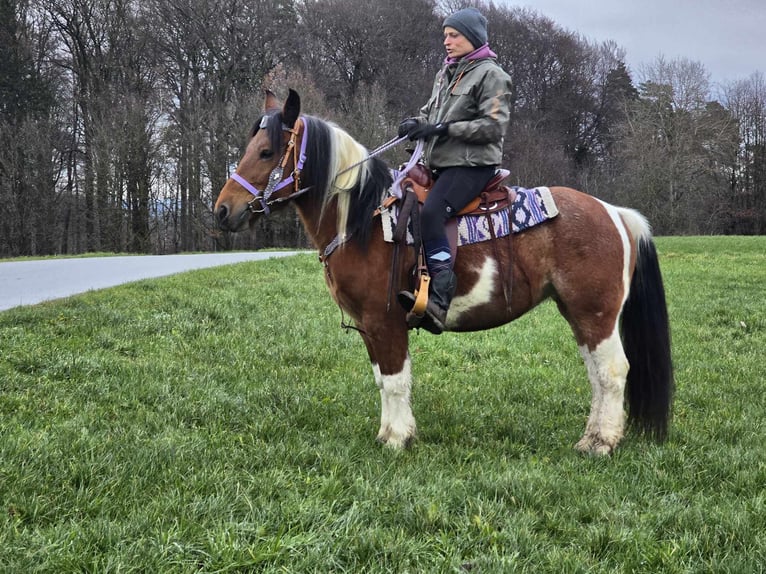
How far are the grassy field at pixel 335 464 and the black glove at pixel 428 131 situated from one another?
92.3 inches

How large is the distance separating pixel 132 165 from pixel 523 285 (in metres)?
28.5

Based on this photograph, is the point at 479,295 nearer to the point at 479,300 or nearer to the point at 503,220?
the point at 479,300

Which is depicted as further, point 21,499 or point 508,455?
point 508,455

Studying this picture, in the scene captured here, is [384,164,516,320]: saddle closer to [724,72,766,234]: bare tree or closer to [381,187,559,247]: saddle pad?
[381,187,559,247]: saddle pad

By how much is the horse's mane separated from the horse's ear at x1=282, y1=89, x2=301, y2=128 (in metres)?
0.05

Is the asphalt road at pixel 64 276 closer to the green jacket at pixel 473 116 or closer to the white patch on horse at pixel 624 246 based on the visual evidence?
the green jacket at pixel 473 116

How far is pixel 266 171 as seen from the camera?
13.4 ft

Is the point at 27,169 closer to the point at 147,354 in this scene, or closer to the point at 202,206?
the point at 202,206

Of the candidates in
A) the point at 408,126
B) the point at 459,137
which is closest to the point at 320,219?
the point at 408,126

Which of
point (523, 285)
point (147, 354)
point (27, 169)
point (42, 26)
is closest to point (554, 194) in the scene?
point (523, 285)

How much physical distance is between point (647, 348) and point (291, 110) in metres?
3.40

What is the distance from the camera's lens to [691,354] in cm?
733

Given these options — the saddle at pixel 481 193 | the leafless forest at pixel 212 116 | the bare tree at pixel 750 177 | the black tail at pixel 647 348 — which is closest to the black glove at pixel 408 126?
the saddle at pixel 481 193

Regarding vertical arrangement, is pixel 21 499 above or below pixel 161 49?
below
